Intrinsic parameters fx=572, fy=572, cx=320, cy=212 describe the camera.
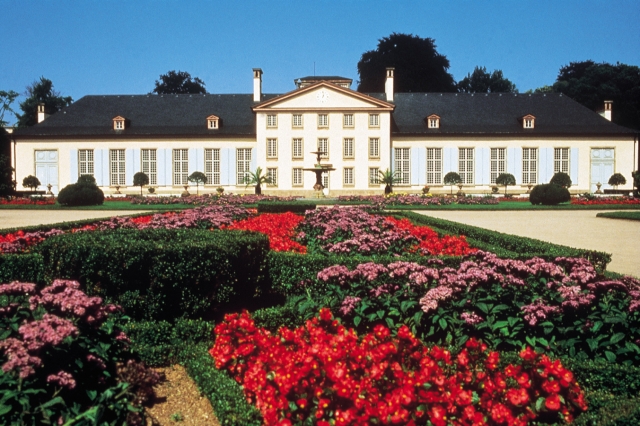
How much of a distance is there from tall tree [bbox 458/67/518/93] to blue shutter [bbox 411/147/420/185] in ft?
90.1

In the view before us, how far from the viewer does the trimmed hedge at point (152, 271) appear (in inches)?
231

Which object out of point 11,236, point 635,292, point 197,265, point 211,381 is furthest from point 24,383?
point 11,236

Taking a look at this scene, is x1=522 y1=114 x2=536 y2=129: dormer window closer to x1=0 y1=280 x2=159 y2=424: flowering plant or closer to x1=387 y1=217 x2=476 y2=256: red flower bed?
x1=387 y1=217 x2=476 y2=256: red flower bed

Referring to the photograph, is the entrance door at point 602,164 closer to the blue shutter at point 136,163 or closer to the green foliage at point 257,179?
the green foliage at point 257,179

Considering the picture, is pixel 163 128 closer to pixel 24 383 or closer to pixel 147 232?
pixel 147 232

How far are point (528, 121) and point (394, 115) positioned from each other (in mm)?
10267

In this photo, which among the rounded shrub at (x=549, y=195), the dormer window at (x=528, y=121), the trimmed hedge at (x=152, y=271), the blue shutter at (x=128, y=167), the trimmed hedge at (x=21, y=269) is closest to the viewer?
the trimmed hedge at (x=152, y=271)

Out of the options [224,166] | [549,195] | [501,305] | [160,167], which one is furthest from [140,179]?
[501,305]

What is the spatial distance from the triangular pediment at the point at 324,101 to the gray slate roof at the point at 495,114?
334 centimetres

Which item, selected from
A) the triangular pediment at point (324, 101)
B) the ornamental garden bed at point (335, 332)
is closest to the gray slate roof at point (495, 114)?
the triangular pediment at point (324, 101)

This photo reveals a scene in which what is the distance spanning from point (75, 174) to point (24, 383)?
149ft

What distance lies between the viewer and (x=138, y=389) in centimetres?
397

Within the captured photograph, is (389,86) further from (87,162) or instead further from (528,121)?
(87,162)

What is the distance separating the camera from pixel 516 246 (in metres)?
8.90
